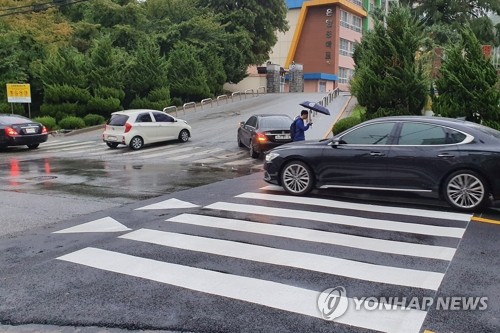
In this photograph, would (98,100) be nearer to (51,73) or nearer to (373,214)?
(51,73)

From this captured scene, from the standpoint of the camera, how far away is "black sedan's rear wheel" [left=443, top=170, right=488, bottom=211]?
7664 millimetres

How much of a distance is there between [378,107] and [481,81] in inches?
137

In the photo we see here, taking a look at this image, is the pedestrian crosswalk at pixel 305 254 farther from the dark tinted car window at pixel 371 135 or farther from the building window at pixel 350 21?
the building window at pixel 350 21

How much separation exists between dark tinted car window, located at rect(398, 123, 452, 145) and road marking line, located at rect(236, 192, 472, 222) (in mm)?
1182

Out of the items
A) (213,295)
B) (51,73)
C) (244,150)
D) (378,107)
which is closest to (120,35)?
(51,73)

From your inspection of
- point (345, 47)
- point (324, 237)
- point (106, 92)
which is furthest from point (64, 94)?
point (345, 47)

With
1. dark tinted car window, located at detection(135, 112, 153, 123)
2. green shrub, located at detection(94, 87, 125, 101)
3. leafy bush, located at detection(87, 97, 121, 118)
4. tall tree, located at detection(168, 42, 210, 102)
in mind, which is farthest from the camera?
tall tree, located at detection(168, 42, 210, 102)

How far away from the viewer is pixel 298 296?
4523mm

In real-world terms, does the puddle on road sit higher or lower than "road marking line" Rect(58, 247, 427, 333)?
higher

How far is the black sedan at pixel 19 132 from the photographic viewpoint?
18.7 meters

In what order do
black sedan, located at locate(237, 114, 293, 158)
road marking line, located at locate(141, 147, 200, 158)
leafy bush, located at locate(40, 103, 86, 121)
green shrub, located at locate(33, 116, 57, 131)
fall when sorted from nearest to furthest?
1. black sedan, located at locate(237, 114, 293, 158)
2. road marking line, located at locate(141, 147, 200, 158)
3. green shrub, located at locate(33, 116, 57, 131)
4. leafy bush, located at locate(40, 103, 86, 121)

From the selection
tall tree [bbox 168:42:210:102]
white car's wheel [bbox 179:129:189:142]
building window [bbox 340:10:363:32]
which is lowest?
white car's wheel [bbox 179:129:189:142]

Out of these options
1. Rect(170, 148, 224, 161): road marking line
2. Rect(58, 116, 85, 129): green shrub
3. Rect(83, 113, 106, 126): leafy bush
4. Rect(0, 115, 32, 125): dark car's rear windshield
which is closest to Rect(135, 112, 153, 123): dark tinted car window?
Rect(170, 148, 224, 161): road marking line

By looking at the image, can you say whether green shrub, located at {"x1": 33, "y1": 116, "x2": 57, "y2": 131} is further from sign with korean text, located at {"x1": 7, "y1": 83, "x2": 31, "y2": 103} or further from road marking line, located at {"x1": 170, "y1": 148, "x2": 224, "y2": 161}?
road marking line, located at {"x1": 170, "y1": 148, "x2": 224, "y2": 161}
